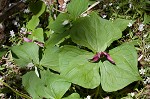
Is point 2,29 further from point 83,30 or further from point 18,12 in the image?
point 83,30

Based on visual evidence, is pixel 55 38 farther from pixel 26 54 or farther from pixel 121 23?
pixel 121 23

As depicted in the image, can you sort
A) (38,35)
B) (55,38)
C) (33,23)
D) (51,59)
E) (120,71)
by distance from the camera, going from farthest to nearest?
(33,23), (38,35), (55,38), (51,59), (120,71)

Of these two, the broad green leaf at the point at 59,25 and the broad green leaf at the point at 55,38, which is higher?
the broad green leaf at the point at 59,25

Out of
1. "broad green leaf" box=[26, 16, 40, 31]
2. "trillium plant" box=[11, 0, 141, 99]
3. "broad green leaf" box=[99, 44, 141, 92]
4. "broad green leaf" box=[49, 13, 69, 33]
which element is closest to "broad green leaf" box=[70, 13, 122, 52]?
"trillium plant" box=[11, 0, 141, 99]

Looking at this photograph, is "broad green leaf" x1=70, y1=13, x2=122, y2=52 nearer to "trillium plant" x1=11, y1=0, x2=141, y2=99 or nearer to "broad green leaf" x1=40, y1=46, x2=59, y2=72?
"trillium plant" x1=11, y1=0, x2=141, y2=99

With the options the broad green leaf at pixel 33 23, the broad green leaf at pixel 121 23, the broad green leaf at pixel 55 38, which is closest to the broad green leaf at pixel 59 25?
the broad green leaf at pixel 55 38

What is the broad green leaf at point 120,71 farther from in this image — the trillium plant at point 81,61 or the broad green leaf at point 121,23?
the broad green leaf at point 121,23

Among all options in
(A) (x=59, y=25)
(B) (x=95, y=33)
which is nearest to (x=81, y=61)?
(B) (x=95, y=33)

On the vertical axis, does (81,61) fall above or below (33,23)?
below
